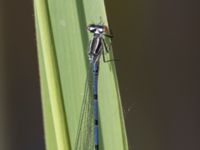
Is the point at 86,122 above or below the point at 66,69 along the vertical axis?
below

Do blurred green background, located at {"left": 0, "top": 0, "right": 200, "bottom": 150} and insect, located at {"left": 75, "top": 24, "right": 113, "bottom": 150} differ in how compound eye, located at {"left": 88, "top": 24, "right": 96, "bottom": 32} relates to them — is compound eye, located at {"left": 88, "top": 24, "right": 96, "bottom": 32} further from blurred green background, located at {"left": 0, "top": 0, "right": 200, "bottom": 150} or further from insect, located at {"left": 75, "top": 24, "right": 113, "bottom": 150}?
blurred green background, located at {"left": 0, "top": 0, "right": 200, "bottom": 150}

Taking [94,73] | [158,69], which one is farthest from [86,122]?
[158,69]

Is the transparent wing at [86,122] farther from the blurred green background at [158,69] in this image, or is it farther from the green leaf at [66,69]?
the blurred green background at [158,69]

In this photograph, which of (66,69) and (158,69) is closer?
(66,69)

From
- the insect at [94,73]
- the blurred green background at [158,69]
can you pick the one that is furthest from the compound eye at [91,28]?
the blurred green background at [158,69]

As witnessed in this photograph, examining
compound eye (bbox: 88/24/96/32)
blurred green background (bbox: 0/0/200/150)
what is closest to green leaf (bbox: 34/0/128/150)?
compound eye (bbox: 88/24/96/32)

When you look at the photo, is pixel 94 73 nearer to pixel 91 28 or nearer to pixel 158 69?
pixel 91 28

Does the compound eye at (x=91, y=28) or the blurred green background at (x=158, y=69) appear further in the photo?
the blurred green background at (x=158, y=69)
